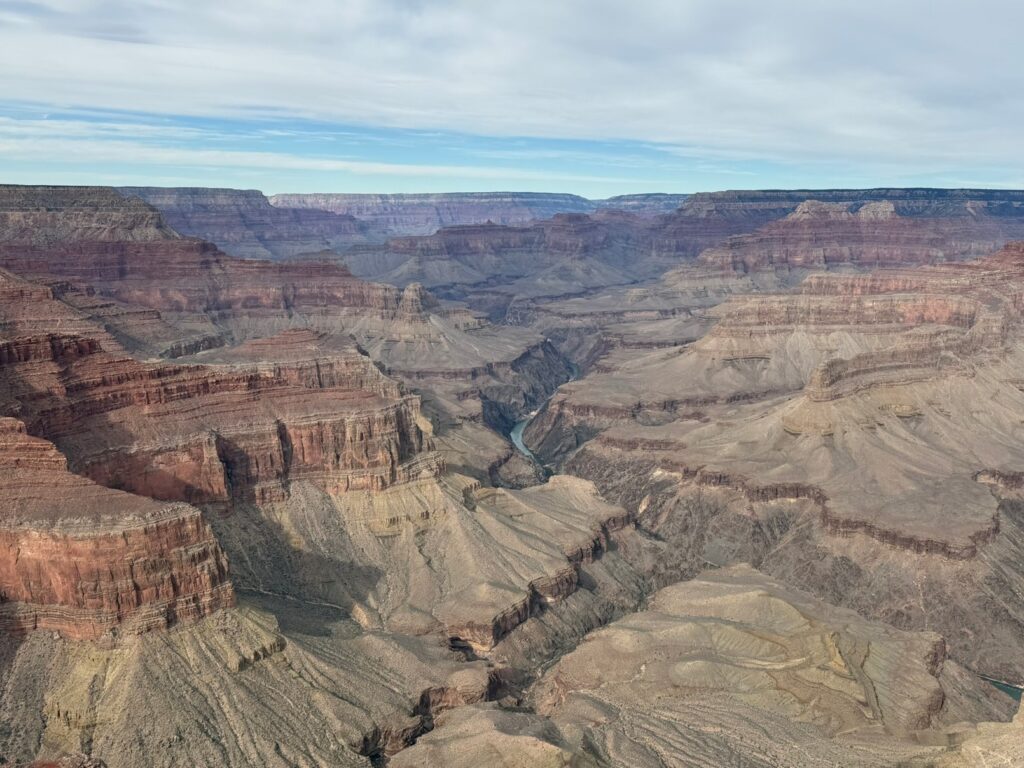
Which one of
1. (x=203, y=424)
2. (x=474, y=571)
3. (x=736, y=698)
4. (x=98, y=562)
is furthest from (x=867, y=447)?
(x=98, y=562)

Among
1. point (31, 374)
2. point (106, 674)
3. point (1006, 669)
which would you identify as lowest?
point (1006, 669)

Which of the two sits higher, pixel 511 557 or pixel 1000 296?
pixel 1000 296

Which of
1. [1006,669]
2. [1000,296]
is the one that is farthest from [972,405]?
[1006,669]

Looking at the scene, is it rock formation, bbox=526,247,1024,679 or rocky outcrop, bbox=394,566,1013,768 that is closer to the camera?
rocky outcrop, bbox=394,566,1013,768

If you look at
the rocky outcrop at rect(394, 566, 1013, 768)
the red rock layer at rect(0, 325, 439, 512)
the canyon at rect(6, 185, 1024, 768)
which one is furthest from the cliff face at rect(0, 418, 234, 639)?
the rocky outcrop at rect(394, 566, 1013, 768)

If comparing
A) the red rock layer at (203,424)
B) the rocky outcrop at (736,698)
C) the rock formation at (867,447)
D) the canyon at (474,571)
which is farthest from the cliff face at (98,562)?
the rock formation at (867,447)

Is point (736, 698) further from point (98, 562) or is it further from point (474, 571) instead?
point (98, 562)

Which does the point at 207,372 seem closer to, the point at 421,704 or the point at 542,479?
the point at 421,704

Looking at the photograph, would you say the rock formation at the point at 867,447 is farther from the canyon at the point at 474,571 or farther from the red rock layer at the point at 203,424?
the red rock layer at the point at 203,424

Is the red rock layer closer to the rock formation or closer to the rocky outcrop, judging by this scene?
the rocky outcrop
